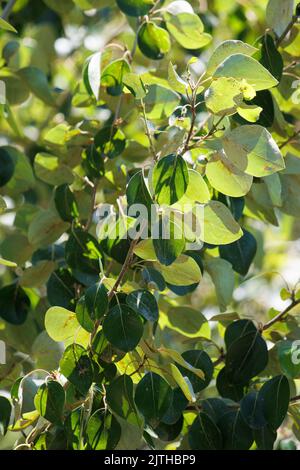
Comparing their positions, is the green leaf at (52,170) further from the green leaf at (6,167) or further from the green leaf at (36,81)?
the green leaf at (36,81)

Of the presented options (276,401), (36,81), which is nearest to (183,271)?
(276,401)

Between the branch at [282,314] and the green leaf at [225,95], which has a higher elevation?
the green leaf at [225,95]

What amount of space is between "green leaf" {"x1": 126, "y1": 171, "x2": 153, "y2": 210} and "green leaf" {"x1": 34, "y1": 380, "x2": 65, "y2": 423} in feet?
0.63

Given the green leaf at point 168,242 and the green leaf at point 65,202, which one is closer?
the green leaf at point 168,242

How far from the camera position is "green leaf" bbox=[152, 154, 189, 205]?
79cm

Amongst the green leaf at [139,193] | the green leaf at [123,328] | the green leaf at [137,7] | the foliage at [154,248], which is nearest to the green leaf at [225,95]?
the foliage at [154,248]

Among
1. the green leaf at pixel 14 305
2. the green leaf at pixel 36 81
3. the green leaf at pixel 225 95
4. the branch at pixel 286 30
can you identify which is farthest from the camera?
the green leaf at pixel 36 81

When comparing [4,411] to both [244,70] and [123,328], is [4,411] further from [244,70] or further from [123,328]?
[244,70]

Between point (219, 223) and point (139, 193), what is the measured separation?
0.08 m

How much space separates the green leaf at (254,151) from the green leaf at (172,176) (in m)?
0.05

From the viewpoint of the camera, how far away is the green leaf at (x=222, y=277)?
1.04 meters

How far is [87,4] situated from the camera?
1.17 meters

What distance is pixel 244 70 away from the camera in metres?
0.79

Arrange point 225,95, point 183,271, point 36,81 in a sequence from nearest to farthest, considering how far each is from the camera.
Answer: point 225,95 → point 183,271 → point 36,81
